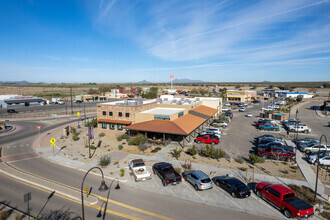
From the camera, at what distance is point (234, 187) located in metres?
16.9

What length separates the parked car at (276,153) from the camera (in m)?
24.9

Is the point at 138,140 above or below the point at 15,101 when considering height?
below

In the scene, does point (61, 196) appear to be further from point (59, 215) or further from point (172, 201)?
point (172, 201)

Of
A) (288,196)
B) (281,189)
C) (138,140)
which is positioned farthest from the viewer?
(138,140)

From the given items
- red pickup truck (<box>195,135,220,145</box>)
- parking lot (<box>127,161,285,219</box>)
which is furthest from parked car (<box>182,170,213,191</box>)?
red pickup truck (<box>195,135,220,145</box>)

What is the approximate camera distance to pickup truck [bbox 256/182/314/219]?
44.5 ft

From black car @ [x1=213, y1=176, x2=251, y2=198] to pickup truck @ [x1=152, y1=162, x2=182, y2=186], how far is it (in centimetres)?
393

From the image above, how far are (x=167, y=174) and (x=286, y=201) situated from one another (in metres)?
10.1

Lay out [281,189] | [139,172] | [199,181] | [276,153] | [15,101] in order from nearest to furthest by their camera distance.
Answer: [281,189]
[199,181]
[139,172]
[276,153]
[15,101]

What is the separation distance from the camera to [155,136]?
33.8 metres

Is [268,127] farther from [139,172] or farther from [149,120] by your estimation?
[139,172]

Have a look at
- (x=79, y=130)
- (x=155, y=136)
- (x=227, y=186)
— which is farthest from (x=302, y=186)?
(x=79, y=130)

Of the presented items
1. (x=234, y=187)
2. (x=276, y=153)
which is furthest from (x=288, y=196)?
(x=276, y=153)

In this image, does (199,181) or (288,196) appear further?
(199,181)
